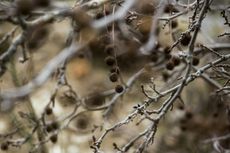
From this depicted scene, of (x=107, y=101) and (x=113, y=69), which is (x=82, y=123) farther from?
(x=113, y=69)

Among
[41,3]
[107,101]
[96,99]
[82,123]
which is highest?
[107,101]

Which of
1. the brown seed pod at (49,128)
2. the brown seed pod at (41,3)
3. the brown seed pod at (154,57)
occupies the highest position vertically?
the brown seed pod at (154,57)

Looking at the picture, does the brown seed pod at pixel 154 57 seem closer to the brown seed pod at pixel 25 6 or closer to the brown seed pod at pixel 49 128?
the brown seed pod at pixel 49 128

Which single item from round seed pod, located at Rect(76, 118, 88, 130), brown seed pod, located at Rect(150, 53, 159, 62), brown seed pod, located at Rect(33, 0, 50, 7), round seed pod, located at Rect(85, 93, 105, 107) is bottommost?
brown seed pod, located at Rect(33, 0, 50, 7)

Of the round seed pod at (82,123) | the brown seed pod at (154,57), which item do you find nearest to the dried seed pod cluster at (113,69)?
the brown seed pod at (154,57)

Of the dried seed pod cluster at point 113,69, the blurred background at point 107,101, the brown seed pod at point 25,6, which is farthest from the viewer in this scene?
the blurred background at point 107,101

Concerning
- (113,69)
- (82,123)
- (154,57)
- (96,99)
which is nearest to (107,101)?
(82,123)

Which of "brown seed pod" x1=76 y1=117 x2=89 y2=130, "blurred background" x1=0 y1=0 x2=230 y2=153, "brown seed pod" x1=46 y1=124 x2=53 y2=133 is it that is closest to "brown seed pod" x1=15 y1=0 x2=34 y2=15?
"blurred background" x1=0 y1=0 x2=230 y2=153

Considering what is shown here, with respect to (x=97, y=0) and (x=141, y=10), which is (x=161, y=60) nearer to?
(x=141, y=10)

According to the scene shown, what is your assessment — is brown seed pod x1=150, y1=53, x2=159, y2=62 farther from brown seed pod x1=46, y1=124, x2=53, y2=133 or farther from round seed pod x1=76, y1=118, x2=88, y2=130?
round seed pod x1=76, y1=118, x2=88, y2=130

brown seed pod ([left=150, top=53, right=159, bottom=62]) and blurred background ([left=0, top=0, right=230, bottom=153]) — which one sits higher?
blurred background ([left=0, top=0, right=230, bottom=153])

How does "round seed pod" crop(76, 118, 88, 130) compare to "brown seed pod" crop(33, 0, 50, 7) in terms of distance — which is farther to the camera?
"round seed pod" crop(76, 118, 88, 130)
